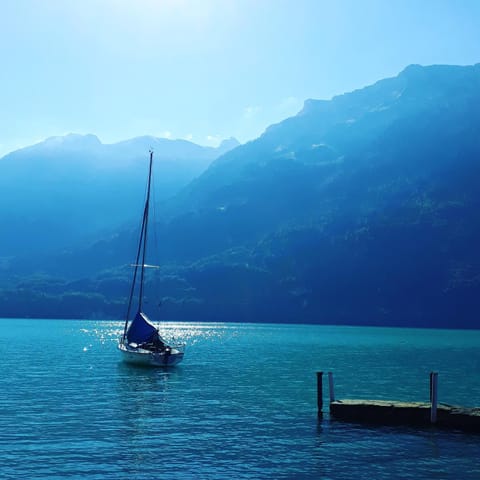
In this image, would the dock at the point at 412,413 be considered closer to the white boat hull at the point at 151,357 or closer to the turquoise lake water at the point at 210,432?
the turquoise lake water at the point at 210,432

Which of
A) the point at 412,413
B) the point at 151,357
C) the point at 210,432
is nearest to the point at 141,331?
the point at 151,357

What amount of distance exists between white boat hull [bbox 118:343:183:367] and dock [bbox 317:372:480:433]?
3550cm

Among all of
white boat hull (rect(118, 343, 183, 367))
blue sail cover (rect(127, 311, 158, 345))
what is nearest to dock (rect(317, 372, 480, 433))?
white boat hull (rect(118, 343, 183, 367))

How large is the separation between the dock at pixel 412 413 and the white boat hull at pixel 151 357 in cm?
3550

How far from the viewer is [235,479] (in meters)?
28.2

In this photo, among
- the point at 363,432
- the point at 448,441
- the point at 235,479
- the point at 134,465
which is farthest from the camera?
the point at 363,432

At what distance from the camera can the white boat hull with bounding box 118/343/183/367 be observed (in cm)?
7600

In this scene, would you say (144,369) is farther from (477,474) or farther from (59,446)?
(477,474)

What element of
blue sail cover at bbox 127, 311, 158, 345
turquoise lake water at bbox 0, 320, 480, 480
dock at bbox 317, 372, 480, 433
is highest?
blue sail cover at bbox 127, 311, 158, 345

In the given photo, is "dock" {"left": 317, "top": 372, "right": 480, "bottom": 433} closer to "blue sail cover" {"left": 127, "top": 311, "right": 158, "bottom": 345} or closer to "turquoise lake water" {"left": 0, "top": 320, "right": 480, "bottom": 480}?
"turquoise lake water" {"left": 0, "top": 320, "right": 480, "bottom": 480}

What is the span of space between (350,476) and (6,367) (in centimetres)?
6167

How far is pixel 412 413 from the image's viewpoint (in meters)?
41.4

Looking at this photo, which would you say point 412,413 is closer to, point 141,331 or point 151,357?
point 151,357

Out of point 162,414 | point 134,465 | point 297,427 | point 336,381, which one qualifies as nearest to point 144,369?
point 336,381
